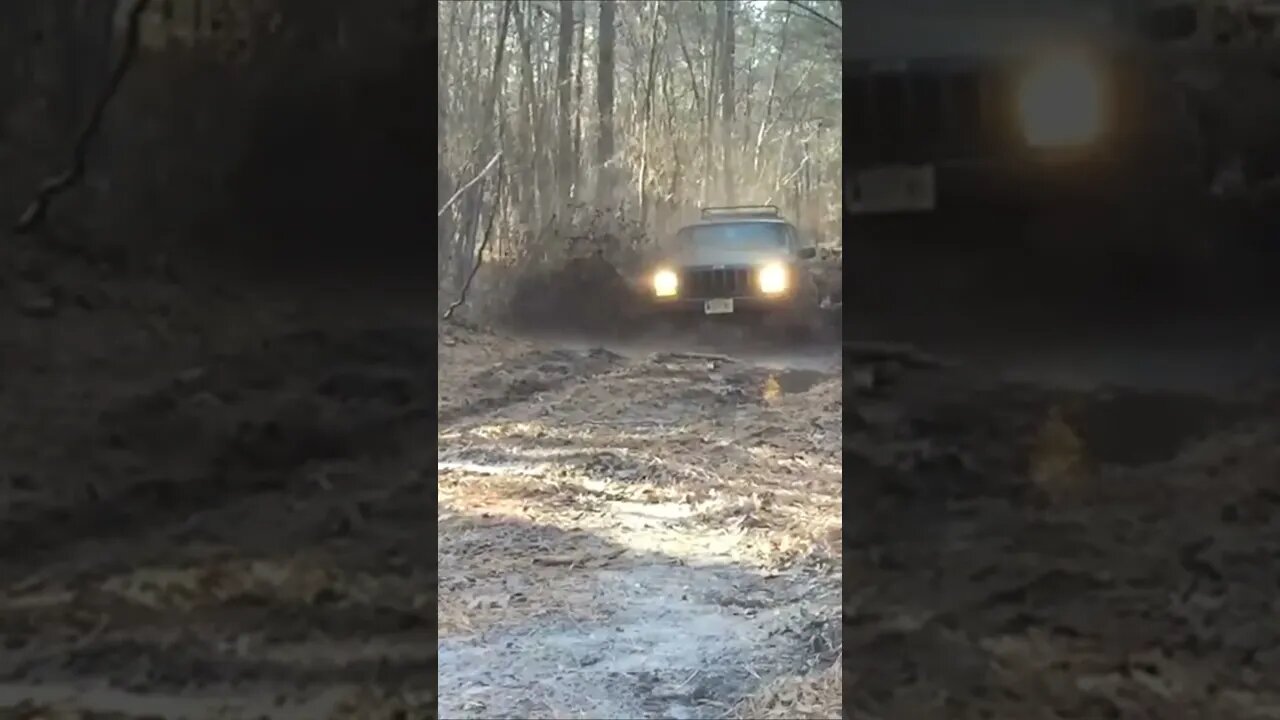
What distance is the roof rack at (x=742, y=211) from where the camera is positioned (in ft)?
6.18

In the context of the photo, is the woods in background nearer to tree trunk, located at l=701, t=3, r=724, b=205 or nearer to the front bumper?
tree trunk, located at l=701, t=3, r=724, b=205

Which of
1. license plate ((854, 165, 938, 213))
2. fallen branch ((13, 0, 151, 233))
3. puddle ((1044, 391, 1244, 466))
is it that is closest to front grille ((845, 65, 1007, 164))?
license plate ((854, 165, 938, 213))

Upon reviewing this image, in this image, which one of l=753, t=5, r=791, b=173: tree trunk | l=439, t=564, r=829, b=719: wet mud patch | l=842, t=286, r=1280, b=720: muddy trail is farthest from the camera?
l=753, t=5, r=791, b=173: tree trunk

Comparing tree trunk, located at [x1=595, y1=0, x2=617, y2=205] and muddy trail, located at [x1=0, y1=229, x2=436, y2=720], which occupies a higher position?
tree trunk, located at [x1=595, y1=0, x2=617, y2=205]

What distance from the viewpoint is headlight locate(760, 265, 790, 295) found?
1.90 metres

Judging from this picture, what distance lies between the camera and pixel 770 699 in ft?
5.95

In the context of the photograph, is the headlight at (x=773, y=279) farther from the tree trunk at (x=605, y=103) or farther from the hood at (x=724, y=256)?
the tree trunk at (x=605, y=103)

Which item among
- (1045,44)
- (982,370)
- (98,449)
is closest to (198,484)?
(98,449)

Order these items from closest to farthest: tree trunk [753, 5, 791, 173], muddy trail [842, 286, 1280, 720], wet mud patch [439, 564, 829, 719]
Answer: muddy trail [842, 286, 1280, 720], wet mud patch [439, 564, 829, 719], tree trunk [753, 5, 791, 173]

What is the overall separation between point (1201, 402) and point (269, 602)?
135 centimetres

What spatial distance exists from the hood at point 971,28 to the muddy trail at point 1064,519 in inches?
15.2

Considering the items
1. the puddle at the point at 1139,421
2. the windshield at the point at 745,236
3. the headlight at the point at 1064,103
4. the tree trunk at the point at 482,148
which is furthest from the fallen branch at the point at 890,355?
the tree trunk at the point at 482,148

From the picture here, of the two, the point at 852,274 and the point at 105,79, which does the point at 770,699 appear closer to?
the point at 852,274

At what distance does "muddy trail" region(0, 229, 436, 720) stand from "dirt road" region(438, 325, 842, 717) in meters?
0.37
